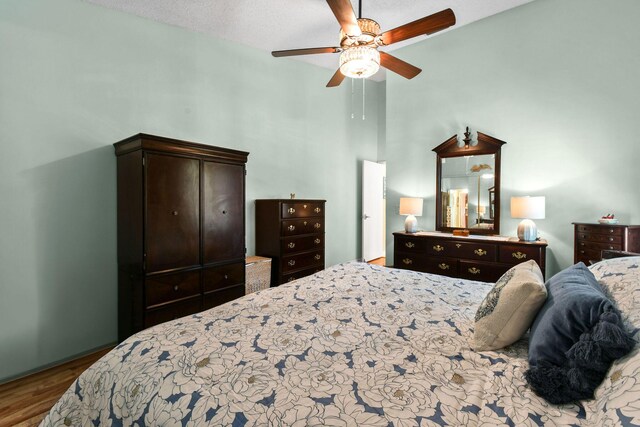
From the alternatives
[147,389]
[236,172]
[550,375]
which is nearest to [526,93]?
[236,172]

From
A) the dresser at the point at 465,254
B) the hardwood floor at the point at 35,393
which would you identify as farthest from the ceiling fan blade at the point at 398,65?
the hardwood floor at the point at 35,393

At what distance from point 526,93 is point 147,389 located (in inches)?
162

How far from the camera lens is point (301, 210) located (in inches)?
148

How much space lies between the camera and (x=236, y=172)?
9.77 ft

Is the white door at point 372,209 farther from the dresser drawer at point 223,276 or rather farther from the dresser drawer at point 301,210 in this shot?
the dresser drawer at point 223,276

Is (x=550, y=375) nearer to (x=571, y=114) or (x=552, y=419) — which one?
(x=552, y=419)

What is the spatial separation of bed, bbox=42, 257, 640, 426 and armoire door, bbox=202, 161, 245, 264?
1.29m

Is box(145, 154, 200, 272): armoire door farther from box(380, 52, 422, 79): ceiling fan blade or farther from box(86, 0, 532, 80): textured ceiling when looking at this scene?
box(380, 52, 422, 79): ceiling fan blade

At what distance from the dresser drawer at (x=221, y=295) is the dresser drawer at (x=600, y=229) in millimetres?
3244

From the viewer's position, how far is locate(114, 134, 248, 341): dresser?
2.39m

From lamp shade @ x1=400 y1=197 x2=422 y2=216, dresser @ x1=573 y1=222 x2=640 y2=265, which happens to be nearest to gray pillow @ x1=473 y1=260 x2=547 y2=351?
dresser @ x1=573 y1=222 x2=640 y2=265

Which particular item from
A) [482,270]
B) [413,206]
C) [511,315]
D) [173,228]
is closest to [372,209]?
[413,206]

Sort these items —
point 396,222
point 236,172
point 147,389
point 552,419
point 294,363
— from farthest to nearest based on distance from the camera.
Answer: point 396,222 → point 236,172 → point 294,363 → point 147,389 → point 552,419

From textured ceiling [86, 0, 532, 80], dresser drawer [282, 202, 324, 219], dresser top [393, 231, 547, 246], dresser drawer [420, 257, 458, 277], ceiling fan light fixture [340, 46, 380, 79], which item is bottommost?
dresser drawer [420, 257, 458, 277]
